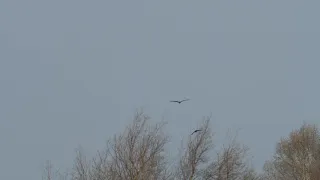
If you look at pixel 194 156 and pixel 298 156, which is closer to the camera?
pixel 194 156

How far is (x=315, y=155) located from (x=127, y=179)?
101 feet

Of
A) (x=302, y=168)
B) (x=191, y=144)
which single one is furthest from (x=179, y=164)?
(x=302, y=168)

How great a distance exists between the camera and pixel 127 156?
85.9ft

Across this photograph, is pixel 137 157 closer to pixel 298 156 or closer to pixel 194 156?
pixel 194 156

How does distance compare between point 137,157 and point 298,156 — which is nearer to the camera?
point 137,157

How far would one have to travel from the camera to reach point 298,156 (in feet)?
172

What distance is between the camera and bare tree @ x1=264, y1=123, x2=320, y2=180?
5053 cm

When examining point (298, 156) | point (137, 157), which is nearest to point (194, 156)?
point (137, 157)

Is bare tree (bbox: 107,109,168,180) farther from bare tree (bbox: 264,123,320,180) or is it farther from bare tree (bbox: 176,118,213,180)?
bare tree (bbox: 264,123,320,180)

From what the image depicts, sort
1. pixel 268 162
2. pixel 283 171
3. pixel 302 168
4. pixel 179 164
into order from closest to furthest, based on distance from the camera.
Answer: pixel 179 164, pixel 302 168, pixel 283 171, pixel 268 162

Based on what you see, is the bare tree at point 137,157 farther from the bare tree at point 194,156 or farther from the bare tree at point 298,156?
the bare tree at point 298,156

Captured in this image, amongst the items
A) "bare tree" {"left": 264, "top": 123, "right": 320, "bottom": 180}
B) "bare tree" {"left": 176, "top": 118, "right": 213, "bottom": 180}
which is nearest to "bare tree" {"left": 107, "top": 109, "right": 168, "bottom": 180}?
"bare tree" {"left": 176, "top": 118, "right": 213, "bottom": 180}

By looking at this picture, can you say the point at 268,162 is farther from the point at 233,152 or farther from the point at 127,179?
the point at 127,179

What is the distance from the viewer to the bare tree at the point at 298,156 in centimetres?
5053
